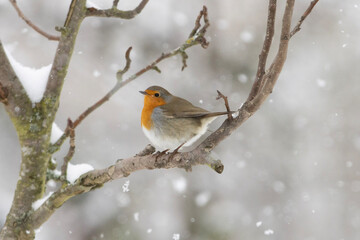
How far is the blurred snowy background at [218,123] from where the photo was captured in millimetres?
7266

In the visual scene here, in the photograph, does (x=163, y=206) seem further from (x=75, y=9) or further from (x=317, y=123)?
(x=75, y=9)

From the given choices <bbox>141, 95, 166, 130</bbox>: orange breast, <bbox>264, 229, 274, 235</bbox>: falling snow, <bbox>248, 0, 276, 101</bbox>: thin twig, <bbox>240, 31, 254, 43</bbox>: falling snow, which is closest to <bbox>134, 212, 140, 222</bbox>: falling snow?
<bbox>264, 229, 274, 235</bbox>: falling snow

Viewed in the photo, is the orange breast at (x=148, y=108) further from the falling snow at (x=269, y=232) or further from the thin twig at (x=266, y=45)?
the falling snow at (x=269, y=232)

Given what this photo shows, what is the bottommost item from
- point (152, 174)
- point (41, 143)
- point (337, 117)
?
point (337, 117)

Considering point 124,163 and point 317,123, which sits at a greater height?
point 124,163

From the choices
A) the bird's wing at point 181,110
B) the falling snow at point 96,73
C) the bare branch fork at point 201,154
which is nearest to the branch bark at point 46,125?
the bare branch fork at point 201,154

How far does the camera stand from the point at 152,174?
7.94 metres

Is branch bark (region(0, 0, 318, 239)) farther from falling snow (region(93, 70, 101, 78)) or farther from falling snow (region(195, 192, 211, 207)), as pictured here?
falling snow (region(93, 70, 101, 78))

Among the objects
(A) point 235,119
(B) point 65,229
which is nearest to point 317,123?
(B) point 65,229

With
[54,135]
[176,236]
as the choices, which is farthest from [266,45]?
[176,236]

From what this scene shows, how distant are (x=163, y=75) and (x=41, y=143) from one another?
6134 mm

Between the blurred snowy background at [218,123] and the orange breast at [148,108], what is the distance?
11.2 ft

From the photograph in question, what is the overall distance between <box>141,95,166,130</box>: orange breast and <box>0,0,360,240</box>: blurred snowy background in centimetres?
342

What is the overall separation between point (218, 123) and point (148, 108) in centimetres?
376
